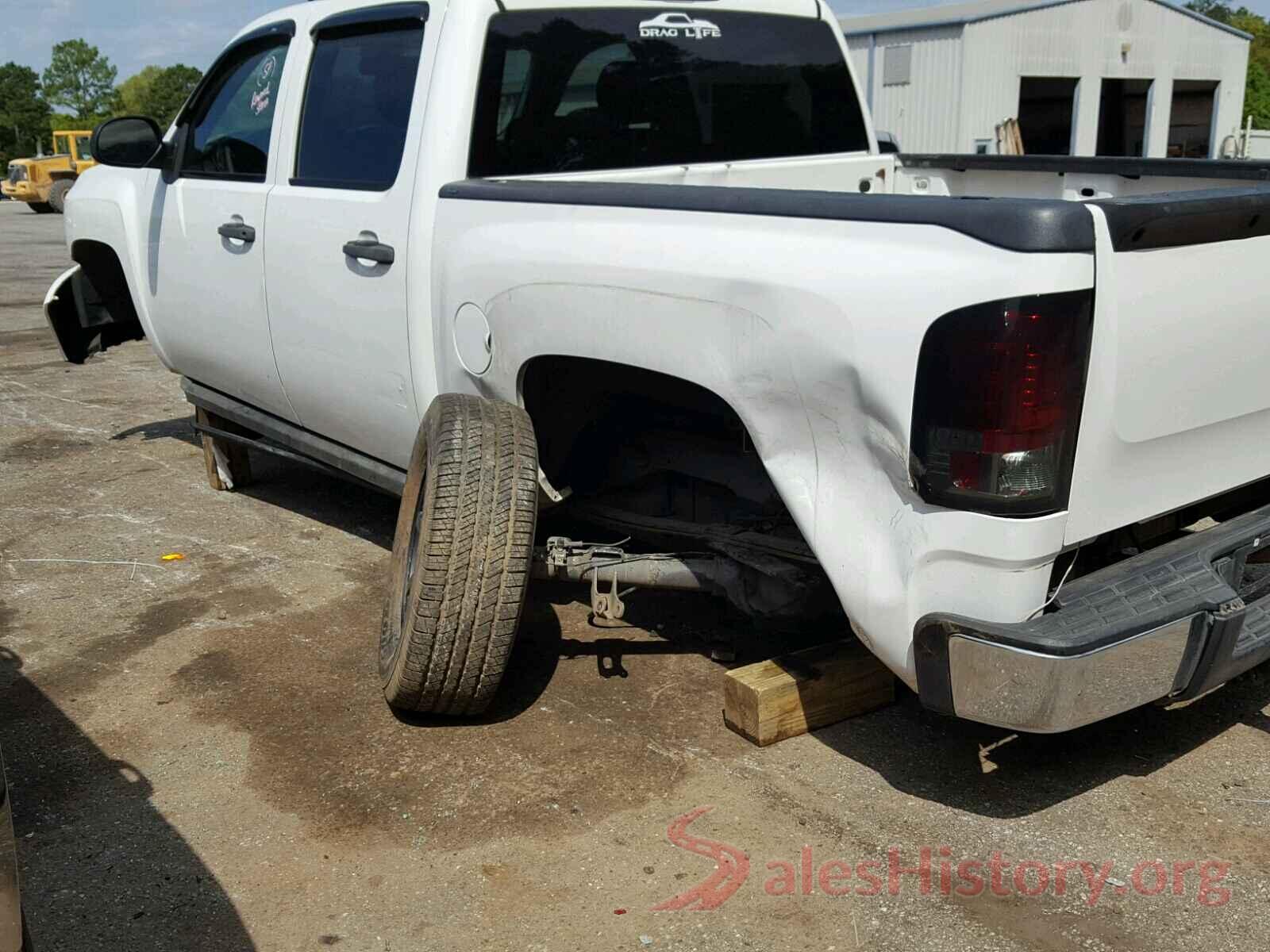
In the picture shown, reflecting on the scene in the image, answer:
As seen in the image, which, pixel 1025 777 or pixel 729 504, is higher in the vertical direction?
pixel 729 504

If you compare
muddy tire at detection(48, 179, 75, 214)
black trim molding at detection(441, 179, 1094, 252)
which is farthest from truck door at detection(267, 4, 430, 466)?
muddy tire at detection(48, 179, 75, 214)

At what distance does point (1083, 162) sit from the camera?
4.69 metres

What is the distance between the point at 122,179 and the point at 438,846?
4114mm

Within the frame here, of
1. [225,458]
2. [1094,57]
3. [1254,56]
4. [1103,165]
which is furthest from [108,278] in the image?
[1254,56]

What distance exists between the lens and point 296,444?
205 inches

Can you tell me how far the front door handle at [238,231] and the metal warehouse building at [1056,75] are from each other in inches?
837

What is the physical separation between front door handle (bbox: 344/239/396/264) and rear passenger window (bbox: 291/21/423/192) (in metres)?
0.18

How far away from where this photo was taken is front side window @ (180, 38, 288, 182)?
198 inches

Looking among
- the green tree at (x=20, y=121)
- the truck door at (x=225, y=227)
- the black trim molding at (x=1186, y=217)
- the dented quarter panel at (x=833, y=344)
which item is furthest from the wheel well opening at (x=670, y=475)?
the green tree at (x=20, y=121)

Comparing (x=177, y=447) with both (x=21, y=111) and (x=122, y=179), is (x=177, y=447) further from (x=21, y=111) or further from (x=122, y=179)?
(x=21, y=111)

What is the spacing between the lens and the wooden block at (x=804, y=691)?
366 cm

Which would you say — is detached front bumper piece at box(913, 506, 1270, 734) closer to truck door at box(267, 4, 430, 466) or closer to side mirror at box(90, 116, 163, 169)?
truck door at box(267, 4, 430, 466)

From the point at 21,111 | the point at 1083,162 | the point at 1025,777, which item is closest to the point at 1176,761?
the point at 1025,777

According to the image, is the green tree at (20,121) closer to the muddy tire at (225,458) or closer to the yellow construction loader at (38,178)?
the yellow construction loader at (38,178)
